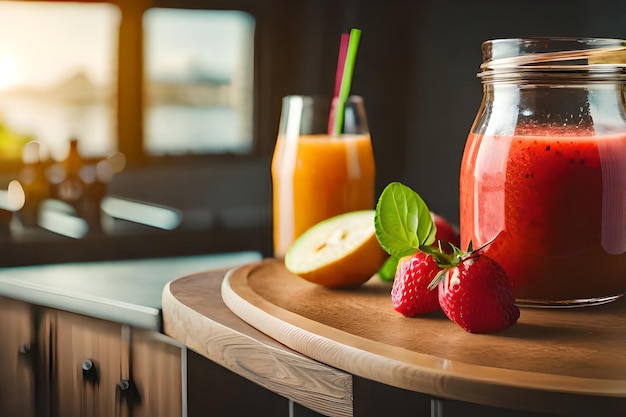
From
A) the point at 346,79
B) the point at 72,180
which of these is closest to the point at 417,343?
the point at 346,79

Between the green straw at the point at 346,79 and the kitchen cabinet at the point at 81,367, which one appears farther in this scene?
the green straw at the point at 346,79

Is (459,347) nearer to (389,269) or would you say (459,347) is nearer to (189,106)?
(389,269)

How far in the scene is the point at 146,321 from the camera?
1100mm

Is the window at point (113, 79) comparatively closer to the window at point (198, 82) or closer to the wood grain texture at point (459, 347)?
the window at point (198, 82)

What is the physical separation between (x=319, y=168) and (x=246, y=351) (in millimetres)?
509

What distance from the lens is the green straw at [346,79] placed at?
1215 millimetres

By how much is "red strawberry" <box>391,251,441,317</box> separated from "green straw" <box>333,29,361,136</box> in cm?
43

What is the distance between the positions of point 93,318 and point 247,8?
191 cm

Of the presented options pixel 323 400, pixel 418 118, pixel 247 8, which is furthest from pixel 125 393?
pixel 247 8

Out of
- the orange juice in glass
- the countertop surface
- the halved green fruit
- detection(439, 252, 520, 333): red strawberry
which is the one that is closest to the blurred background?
the countertop surface

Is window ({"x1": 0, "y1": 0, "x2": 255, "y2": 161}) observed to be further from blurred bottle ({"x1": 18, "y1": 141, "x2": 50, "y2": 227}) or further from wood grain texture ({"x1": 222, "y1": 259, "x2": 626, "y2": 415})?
wood grain texture ({"x1": 222, "y1": 259, "x2": 626, "y2": 415})

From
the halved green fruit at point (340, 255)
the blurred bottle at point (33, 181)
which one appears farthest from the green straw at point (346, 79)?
the blurred bottle at point (33, 181)

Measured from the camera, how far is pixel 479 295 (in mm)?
814

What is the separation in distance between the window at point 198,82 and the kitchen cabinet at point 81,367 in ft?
5.32
